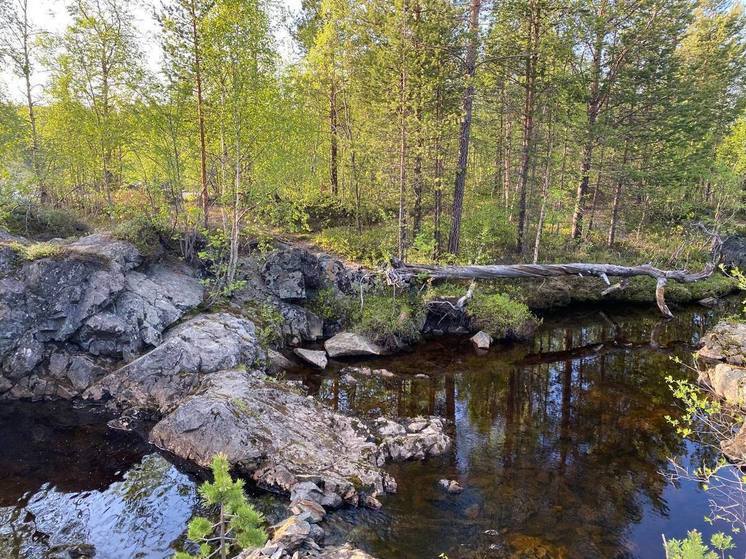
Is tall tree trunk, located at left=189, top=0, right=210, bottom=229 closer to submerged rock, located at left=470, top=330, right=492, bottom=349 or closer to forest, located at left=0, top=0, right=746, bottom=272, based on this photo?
forest, located at left=0, top=0, right=746, bottom=272

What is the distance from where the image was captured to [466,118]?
61.4 ft

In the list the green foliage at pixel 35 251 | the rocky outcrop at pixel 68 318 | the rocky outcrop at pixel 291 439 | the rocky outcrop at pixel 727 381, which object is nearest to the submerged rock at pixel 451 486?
the rocky outcrop at pixel 291 439

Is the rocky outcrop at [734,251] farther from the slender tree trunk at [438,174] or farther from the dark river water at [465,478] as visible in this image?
the slender tree trunk at [438,174]

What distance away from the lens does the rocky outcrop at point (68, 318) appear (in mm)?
12461

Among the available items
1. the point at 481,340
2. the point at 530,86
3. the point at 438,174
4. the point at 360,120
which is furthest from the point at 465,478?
the point at 530,86

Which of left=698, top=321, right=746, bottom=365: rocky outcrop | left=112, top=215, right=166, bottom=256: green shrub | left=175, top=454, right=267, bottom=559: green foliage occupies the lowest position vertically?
left=698, top=321, right=746, bottom=365: rocky outcrop

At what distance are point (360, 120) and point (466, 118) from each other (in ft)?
16.5

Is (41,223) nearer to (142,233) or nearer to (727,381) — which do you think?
(142,233)

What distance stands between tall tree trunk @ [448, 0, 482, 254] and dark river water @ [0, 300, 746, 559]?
7.58 meters

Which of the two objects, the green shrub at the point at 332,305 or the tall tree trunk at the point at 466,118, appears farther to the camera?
the tall tree trunk at the point at 466,118

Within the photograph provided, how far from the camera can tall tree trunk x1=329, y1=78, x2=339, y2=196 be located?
25156 mm

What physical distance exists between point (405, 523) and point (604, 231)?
28.8 m

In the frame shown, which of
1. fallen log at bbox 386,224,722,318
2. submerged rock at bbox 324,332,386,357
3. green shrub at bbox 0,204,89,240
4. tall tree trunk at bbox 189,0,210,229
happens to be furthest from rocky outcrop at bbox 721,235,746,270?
green shrub at bbox 0,204,89,240

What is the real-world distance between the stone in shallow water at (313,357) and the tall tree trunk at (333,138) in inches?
506
